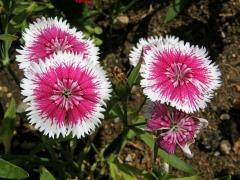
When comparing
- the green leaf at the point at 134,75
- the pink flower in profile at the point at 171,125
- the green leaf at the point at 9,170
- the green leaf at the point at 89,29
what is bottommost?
the green leaf at the point at 9,170

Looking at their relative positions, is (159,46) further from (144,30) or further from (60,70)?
(144,30)

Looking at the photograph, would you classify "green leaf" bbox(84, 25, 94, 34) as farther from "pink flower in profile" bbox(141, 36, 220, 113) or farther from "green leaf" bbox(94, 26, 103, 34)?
"pink flower in profile" bbox(141, 36, 220, 113)

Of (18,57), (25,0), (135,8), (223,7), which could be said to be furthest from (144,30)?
(18,57)

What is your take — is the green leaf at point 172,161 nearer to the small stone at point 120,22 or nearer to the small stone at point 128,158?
the small stone at point 128,158

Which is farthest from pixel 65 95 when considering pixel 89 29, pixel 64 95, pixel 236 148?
pixel 236 148

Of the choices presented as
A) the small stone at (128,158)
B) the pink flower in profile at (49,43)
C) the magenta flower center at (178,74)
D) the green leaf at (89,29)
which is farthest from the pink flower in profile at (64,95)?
the green leaf at (89,29)

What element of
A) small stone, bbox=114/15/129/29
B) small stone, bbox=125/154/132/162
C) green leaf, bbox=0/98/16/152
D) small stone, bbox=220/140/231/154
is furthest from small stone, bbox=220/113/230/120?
green leaf, bbox=0/98/16/152
